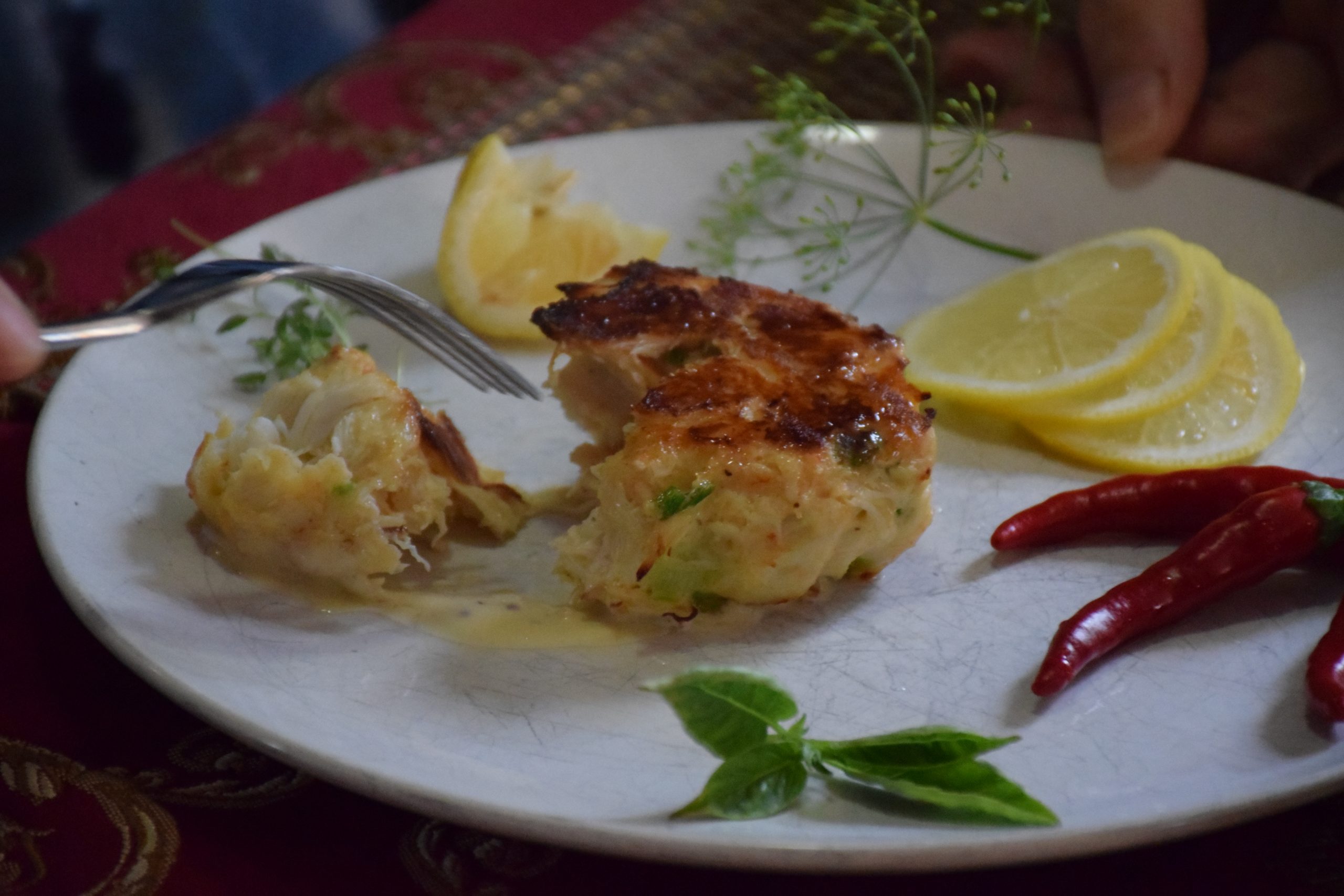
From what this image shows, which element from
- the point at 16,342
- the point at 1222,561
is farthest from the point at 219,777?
the point at 1222,561

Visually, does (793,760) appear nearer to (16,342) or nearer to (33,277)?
(16,342)

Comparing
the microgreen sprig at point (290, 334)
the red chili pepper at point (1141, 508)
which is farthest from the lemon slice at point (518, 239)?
the red chili pepper at point (1141, 508)

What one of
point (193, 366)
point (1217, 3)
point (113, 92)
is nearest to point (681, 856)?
point (193, 366)

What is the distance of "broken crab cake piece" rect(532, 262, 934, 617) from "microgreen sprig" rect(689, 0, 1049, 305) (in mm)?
827

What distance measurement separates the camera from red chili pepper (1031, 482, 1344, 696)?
2.38 metres

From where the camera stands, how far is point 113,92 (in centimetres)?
568

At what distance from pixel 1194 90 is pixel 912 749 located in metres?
2.76

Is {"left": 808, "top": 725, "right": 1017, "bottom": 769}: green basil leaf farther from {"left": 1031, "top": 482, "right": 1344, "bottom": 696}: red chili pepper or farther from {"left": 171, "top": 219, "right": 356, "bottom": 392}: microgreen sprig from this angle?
{"left": 171, "top": 219, "right": 356, "bottom": 392}: microgreen sprig

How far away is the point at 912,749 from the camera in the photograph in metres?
1.97

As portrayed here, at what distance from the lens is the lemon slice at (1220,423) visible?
293 cm

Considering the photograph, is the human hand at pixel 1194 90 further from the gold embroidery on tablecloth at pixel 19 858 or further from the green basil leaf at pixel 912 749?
the gold embroidery on tablecloth at pixel 19 858

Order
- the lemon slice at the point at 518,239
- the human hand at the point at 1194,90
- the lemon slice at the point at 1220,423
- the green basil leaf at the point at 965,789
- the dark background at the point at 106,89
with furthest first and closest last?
1. the dark background at the point at 106,89
2. the human hand at the point at 1194,90
3. the lemon slice at the point at 518,239
4. the lemon slice at the point at 1220,423
5. the green basil leaf at the point at 965,789

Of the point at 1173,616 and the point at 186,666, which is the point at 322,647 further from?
the point at 1173,616

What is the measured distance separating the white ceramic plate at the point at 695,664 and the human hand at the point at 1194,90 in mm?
594
